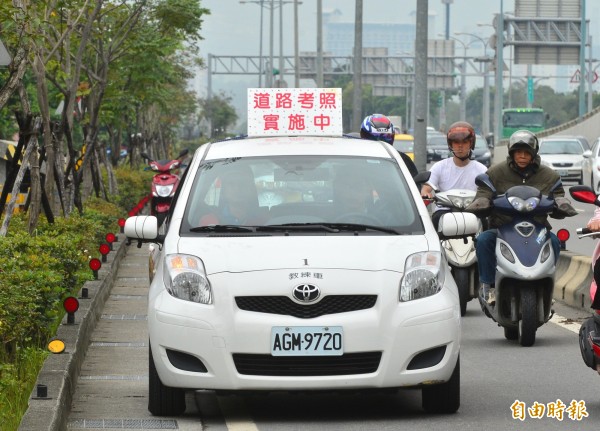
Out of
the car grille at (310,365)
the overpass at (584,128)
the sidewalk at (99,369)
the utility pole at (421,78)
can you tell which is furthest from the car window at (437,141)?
the car grille at (310,365)

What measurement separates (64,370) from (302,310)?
1.62 meters

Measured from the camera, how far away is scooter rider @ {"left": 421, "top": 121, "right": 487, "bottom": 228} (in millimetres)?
13109

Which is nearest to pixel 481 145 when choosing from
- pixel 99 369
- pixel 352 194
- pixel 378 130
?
pixel 378 130

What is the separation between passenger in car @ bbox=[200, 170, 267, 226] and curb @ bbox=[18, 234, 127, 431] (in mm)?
1227

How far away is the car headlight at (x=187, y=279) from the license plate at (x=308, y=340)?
0.44 meters

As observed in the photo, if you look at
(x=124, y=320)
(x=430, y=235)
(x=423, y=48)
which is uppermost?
(x=423, y=48)

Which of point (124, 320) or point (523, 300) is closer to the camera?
point (523, 300)

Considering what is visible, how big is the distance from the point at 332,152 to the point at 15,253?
3.21m

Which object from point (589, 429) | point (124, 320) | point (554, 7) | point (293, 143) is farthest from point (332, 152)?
point (554, 7)

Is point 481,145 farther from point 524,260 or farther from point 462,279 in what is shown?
point 524,260

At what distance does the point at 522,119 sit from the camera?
80.9 meters

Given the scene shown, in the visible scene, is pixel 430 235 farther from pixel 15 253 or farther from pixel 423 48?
pixel 423 48

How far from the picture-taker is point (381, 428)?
808 cm

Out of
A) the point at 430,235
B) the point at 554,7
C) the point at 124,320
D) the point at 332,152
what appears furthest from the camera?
the point at 554,7
